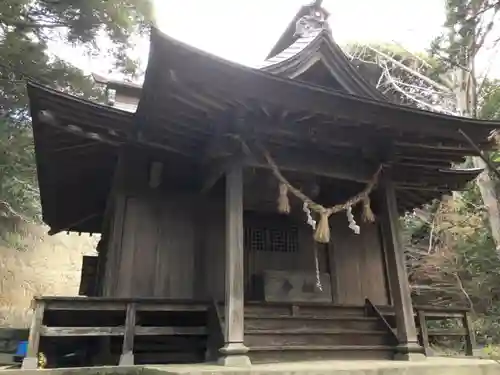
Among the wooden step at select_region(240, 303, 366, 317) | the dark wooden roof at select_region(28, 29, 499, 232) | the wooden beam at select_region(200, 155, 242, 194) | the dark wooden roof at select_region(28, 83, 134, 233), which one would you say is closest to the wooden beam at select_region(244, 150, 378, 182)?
the dark wooden roof at select_region(28, 29, 499, 232)

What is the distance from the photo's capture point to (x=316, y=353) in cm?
542

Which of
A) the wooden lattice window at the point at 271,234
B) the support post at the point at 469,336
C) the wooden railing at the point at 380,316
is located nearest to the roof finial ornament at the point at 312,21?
the wooden lattice window at the point at 271,234

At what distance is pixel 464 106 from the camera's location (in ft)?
40.4

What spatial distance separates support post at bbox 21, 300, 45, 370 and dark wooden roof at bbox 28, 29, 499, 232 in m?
2.21

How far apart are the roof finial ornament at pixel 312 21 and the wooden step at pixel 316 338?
188 inches

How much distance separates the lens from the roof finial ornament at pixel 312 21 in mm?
7407

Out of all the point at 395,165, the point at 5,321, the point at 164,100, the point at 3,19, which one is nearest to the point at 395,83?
the point at 395,165

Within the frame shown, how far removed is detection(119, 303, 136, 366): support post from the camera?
496 cm

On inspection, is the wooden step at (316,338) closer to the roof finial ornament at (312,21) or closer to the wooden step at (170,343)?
the wooden step at (170,343)

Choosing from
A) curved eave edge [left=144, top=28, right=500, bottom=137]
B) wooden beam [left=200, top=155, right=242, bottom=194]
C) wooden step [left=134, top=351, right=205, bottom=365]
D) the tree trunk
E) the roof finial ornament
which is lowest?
wooden step [left=134, top=351, right=205, bottom=365]

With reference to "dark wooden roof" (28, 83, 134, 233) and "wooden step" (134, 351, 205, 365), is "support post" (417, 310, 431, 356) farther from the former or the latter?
"dark wooden roof" (28, 83, 134, 233)

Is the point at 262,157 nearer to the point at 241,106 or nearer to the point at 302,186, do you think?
the point at 241,106

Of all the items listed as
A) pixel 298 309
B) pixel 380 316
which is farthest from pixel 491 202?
pixel 298 309

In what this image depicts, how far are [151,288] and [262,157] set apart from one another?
8.65ft
